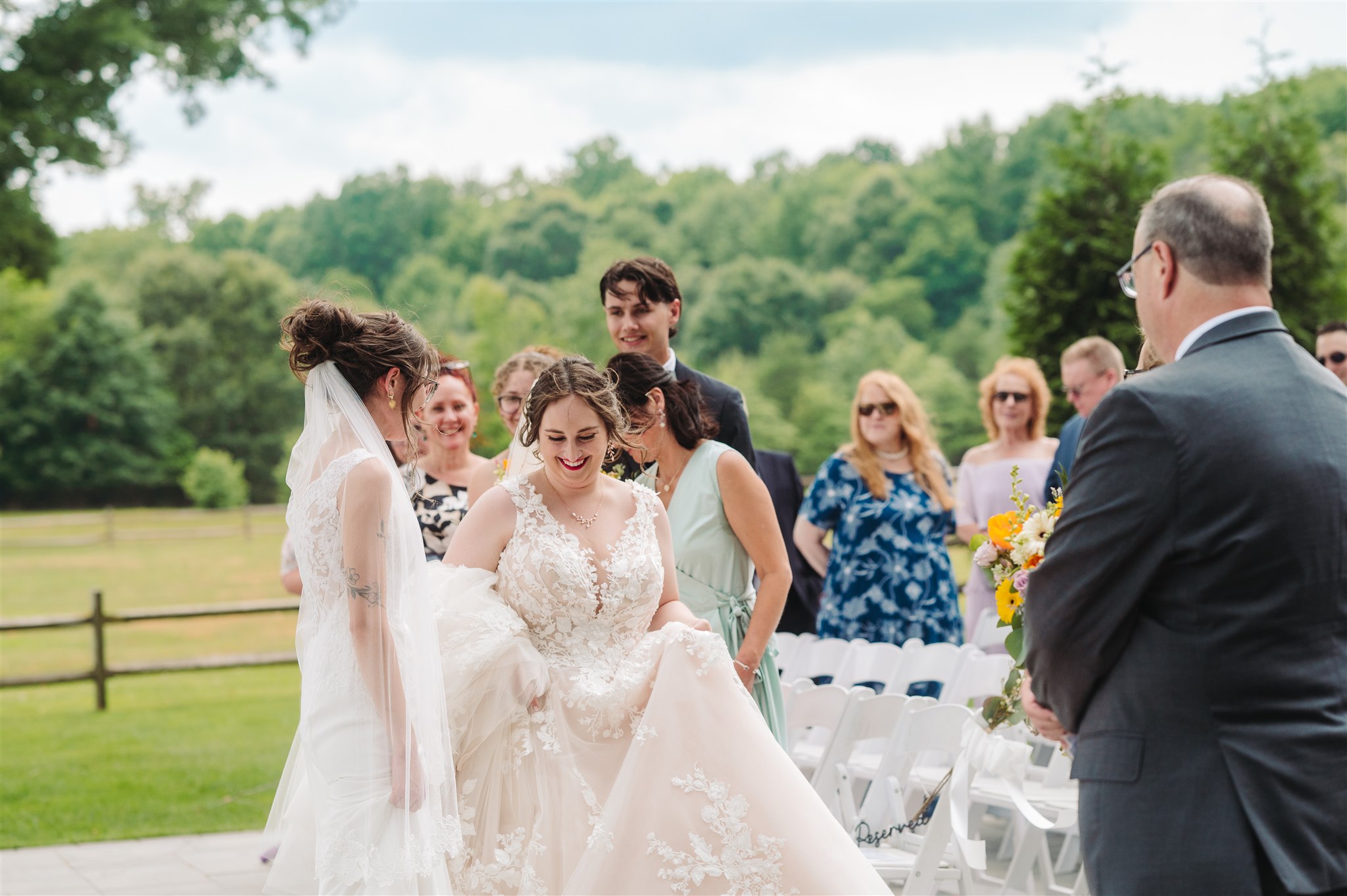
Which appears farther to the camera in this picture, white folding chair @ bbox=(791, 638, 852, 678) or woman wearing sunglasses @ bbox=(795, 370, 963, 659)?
woman wearing sunglasses @ bbox=(795, 370, 963, 659)

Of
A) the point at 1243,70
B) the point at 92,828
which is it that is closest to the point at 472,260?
the point at 1243,70

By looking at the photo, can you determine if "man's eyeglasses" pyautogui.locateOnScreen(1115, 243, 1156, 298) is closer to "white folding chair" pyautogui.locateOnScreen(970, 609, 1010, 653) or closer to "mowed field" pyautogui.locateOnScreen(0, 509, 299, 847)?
"white folding chair" pyautogui.locateOnScreen(970, 609, 1010, 653)

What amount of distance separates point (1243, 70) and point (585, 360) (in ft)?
39.9

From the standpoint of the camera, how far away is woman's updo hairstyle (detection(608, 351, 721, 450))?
411cm

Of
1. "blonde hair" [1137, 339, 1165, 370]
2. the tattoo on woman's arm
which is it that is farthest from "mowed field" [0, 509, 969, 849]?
"blonde hair" [1137, 339, 1165, 370]

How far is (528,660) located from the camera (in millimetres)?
3430

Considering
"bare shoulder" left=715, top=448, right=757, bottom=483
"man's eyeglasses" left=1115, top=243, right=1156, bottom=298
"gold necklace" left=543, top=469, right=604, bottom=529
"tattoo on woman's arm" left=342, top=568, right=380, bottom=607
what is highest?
"man's eyeglasses" left=1115, top=243, right=1156, bottom=298

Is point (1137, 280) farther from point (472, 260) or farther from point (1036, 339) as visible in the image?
point (472, 260)

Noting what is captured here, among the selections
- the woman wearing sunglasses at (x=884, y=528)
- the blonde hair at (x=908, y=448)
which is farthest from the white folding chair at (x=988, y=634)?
the blonde hair at (x=908, y=448)

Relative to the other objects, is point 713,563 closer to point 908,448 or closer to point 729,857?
point 729,857

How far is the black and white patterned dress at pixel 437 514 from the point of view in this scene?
530 cm

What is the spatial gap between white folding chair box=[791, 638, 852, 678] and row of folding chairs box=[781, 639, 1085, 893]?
14 cm

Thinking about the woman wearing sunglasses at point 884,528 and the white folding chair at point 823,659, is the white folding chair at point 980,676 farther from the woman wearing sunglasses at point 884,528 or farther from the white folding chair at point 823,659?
the woman wearing sunglasses at point 884,528

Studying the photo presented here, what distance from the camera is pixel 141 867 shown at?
6.09 meters
